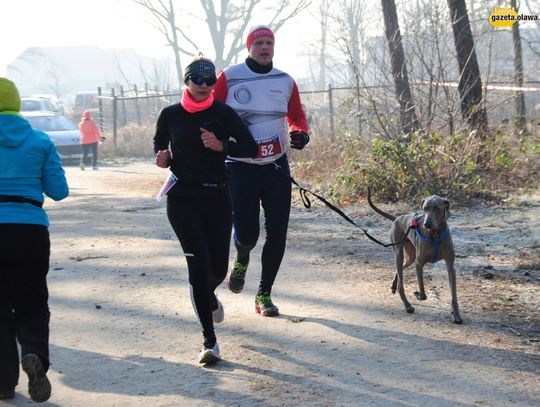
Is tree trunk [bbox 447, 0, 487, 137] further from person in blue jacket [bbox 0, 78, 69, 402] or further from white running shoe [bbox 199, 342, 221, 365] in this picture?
person in blue jacket [bbox 0, 78, 69, 402]

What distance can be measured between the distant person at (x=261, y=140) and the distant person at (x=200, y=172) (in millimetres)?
758

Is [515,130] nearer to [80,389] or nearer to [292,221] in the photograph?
[292,221]

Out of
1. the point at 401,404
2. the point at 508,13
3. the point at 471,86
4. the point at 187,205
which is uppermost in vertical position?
the point at 508,13

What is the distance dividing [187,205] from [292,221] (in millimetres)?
6369

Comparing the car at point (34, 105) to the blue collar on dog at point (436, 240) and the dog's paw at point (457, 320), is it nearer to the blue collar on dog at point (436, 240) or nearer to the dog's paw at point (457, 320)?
the blue collar on dog at point (436, 240)

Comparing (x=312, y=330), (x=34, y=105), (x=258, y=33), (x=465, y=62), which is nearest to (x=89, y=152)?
(x=34, y=105)

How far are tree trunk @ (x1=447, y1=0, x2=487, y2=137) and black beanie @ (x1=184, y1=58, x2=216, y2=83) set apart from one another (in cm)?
816

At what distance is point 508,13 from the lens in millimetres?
14891

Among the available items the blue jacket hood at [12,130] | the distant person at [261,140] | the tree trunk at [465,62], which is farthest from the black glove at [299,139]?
the tree trunk at [465,62]

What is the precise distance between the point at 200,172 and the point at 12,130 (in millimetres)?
1166

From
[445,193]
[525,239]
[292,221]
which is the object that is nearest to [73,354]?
[525,239]

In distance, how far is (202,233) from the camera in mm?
5090

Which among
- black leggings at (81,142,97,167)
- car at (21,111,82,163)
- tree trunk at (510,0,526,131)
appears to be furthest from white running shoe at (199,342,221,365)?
car at (21,111,82,163)

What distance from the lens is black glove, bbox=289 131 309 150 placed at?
605 centimetres
